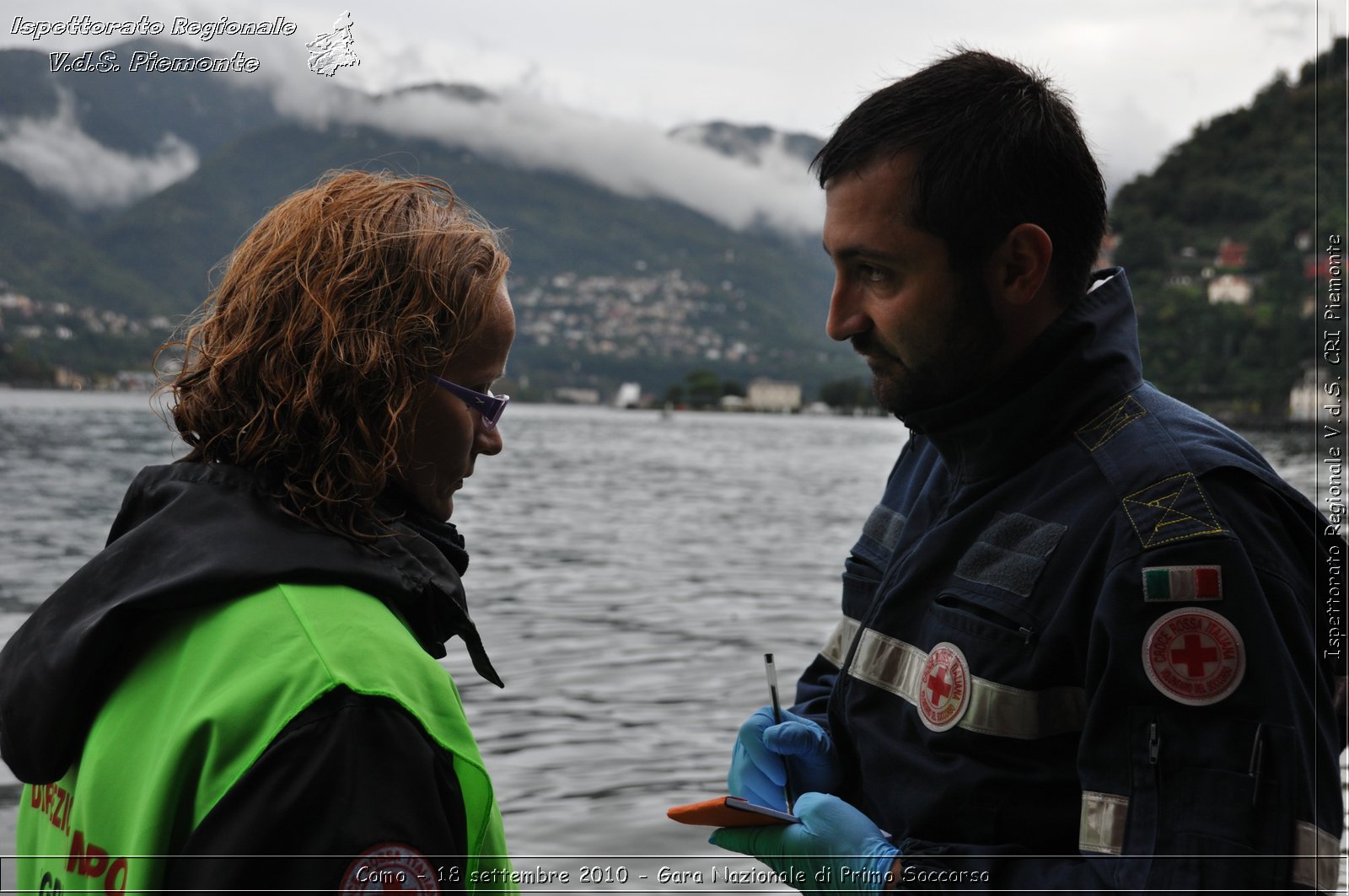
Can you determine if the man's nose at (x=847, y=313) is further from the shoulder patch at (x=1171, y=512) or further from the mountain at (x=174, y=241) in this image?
the mountain at (x=174, y=241)

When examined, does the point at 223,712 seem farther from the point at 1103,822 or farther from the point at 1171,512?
the point at 1171,512

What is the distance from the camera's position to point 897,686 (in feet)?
6.39

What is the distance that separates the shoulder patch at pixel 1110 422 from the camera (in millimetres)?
1772

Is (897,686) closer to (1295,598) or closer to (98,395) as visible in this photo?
(1295,598)

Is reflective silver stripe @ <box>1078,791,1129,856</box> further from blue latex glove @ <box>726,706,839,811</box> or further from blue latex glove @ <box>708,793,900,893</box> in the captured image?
blue latex glove @ <box>726,706,839,811</box>

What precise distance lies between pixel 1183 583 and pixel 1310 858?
1.21 ft

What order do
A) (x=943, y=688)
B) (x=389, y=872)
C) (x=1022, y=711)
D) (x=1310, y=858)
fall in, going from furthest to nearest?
(x=943, y=688)
(x=1022, y=711)
(x=1310, y=858)
(x=389, y=872)

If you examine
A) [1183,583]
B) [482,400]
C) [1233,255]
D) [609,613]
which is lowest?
[609,613]

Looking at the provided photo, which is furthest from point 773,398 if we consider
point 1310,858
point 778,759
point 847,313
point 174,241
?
point 1310,858

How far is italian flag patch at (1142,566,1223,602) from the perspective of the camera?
1.55m

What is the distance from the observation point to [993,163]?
1876 mm

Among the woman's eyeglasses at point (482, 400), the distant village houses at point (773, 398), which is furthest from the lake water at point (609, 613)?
the distant village houses at point (773, 398)

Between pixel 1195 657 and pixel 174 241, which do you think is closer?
pixel 1195 657

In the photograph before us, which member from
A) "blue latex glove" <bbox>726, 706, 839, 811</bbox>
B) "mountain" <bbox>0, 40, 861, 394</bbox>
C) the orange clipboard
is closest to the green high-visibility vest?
the orange clipboard
